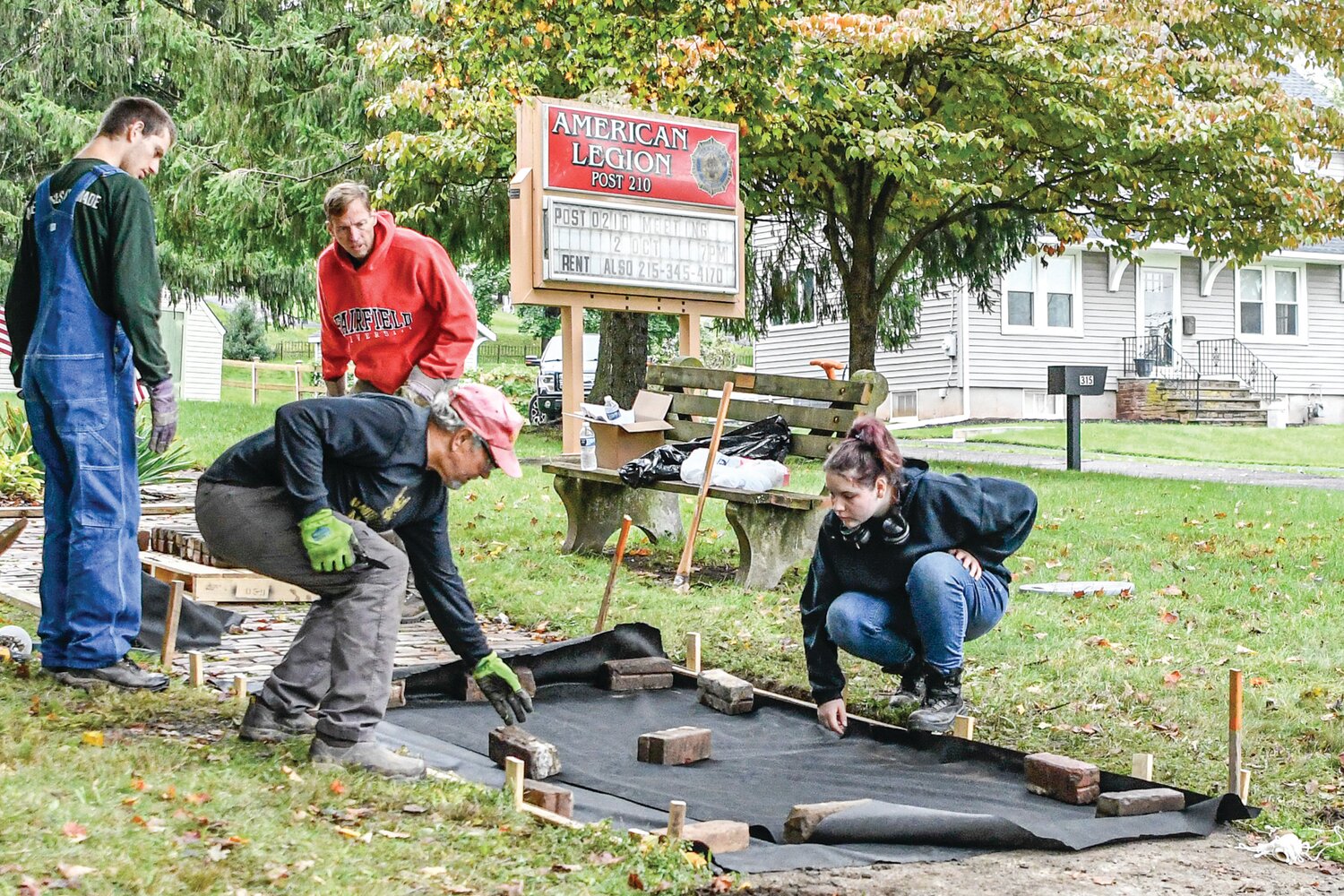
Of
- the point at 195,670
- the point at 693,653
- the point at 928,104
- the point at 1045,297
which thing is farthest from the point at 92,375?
the point at 1045,297

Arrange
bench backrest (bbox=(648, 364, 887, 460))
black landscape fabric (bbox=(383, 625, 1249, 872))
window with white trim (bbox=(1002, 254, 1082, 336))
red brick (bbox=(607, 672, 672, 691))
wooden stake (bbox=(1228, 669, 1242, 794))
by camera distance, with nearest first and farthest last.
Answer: black landscape fabric (bbox=(383, 625, 1249, 872))
wooden stake (bbox=(1228, 669, 1242, 794))
red brick (bbox=(607, 672, 672, 691))
bench backrest (bbox=(648, 364, 887, 460))
window with white trim (bbox=(1002, 254, 1082, 336))

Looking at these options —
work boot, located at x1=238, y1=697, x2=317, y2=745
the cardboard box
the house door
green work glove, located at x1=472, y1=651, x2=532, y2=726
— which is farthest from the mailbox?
the house door

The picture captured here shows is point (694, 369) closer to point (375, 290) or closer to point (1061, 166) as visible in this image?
point (375, 290)

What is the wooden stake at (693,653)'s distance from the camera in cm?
611

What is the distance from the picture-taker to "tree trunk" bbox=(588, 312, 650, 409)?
59.2ft

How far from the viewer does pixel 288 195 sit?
61.1 feet

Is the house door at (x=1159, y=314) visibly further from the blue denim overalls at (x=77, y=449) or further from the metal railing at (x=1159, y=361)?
the blue denim overalls at (x=77, y=449)

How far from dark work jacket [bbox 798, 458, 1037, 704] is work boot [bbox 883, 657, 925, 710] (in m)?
0.34

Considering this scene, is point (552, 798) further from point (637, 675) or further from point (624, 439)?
point (624, 439)

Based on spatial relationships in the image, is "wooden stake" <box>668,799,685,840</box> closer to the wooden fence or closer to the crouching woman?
the crouching woman

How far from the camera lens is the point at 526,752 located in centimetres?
447

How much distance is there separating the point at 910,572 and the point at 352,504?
199 centimetres

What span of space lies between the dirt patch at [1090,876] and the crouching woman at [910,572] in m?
1.21

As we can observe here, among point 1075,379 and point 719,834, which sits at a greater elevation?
point 1075,379
